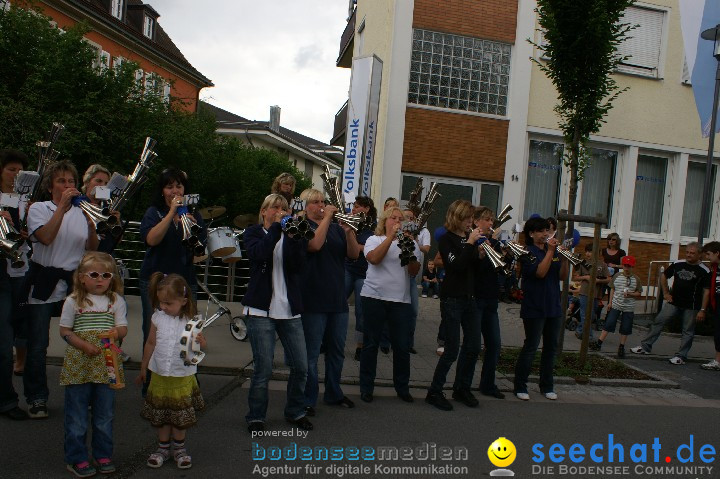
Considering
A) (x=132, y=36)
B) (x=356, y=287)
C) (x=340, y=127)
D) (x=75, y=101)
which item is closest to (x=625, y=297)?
(x=356, y=287)

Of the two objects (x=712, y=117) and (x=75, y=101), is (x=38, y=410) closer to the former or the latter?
(x=712, y=117)

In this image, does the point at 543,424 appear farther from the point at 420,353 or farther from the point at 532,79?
the point at 532,79

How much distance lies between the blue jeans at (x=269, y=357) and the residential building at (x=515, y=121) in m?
9.75

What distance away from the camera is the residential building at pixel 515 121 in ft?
48.4

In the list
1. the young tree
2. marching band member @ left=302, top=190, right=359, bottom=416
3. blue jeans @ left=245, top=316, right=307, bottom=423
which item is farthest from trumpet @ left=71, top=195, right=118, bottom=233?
the young tree

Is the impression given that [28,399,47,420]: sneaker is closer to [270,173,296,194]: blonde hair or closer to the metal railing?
[270,173,296,194]: blonde hair

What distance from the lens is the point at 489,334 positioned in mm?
6590

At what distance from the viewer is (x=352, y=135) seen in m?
12.7

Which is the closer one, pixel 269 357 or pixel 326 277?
pixel 269 357

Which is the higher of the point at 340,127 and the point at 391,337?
the point at 340,127

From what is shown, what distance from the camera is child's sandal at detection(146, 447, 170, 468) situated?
167 inches

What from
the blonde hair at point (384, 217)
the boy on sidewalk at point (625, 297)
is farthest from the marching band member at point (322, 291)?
the boy on sidewalk at point (625, 297)

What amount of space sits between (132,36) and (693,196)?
26.6 meters

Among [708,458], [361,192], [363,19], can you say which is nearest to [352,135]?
[361,192]
